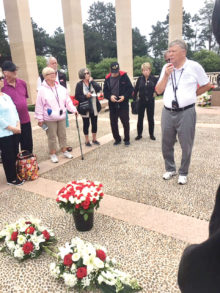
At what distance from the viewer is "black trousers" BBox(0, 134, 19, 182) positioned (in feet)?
13.7

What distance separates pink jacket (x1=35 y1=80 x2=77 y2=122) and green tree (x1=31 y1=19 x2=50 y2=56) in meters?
46.3

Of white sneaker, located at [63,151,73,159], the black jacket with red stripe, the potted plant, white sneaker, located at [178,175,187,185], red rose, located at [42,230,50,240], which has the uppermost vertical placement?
the black jacket with red stripe

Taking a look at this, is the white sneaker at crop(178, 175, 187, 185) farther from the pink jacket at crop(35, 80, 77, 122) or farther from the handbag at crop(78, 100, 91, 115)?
the handbag at crop(78, 100, 91, 115)

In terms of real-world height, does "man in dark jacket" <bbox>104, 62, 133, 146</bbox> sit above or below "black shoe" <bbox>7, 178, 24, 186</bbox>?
above

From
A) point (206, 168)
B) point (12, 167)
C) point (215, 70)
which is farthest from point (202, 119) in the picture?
point (215, 70)

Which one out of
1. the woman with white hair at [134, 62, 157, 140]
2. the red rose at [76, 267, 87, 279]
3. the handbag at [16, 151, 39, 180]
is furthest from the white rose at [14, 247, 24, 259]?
the woman with white hair at [134, 62, 157, 140]

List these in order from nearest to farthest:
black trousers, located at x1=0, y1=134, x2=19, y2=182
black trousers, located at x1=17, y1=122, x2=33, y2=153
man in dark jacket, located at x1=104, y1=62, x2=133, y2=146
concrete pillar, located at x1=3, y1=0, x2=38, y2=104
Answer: black trousers, located at x1=0, y1=134, x2=19, y2=182, black trousers, located at x1=17, y1=122, x2=33, y2=153, man in dark jacket, located at x1=104, y1=62, x2=133, y2=146, concrete pillar, located at x1=3, y1=0, x2=38, y2=104

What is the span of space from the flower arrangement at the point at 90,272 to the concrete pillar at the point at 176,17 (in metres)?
15.6

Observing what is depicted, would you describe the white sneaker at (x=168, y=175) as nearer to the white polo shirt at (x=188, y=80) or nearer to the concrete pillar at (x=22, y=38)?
the white polo shirt at (x=188, y=80)

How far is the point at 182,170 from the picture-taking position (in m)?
4.16

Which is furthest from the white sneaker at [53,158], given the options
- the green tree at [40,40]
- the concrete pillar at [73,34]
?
the green tree at [40,40]

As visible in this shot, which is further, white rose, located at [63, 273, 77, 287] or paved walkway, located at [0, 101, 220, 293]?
paved walkway, located at [0, 101, 220, 293]

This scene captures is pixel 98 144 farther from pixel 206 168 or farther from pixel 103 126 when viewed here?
pixel 206 168

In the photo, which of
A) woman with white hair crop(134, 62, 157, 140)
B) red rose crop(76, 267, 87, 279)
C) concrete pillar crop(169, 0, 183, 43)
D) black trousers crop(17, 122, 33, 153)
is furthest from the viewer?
concrete pillar crop(169, 0, 183, 43)
